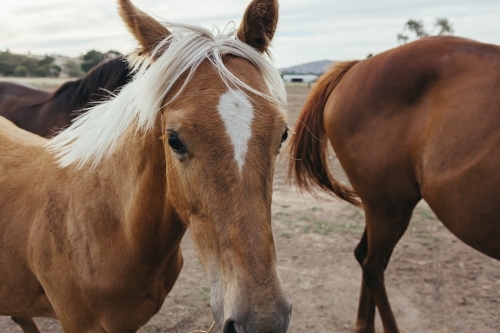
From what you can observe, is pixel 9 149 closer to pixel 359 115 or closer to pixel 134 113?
pixel 134 113

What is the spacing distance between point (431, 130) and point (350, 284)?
6.33ft

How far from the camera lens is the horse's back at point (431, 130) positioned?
91.6 inches

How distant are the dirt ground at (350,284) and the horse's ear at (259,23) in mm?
2205

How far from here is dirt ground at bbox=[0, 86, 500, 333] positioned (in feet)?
10.9

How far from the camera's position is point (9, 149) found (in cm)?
238

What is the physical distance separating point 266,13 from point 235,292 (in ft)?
3.77

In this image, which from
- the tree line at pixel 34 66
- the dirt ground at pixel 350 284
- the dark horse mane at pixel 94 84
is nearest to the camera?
the dirt ground at pixel 350 284

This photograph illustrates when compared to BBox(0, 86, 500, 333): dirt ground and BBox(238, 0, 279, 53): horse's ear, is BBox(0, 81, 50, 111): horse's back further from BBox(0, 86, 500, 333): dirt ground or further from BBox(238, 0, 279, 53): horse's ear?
BBox(238, 0, 279, 53): horse's ear

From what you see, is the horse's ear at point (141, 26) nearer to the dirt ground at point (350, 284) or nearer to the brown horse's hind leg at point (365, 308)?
the dirt ground at point (350, 284)

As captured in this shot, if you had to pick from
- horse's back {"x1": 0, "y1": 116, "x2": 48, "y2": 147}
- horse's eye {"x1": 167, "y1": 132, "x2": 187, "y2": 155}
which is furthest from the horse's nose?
horse's back {"x1": 0, "y1": 116, "x2": 48, "y2": 147}

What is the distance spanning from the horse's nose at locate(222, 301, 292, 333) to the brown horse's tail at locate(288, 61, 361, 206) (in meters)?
2.24

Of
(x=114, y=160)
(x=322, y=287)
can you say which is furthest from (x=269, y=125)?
(x=322, y=287)

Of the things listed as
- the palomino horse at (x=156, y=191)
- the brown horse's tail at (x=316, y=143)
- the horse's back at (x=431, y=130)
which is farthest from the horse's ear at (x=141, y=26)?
the brown horse's tail at (x=316, y=143)

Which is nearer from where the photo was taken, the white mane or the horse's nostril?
the horse's nostril
